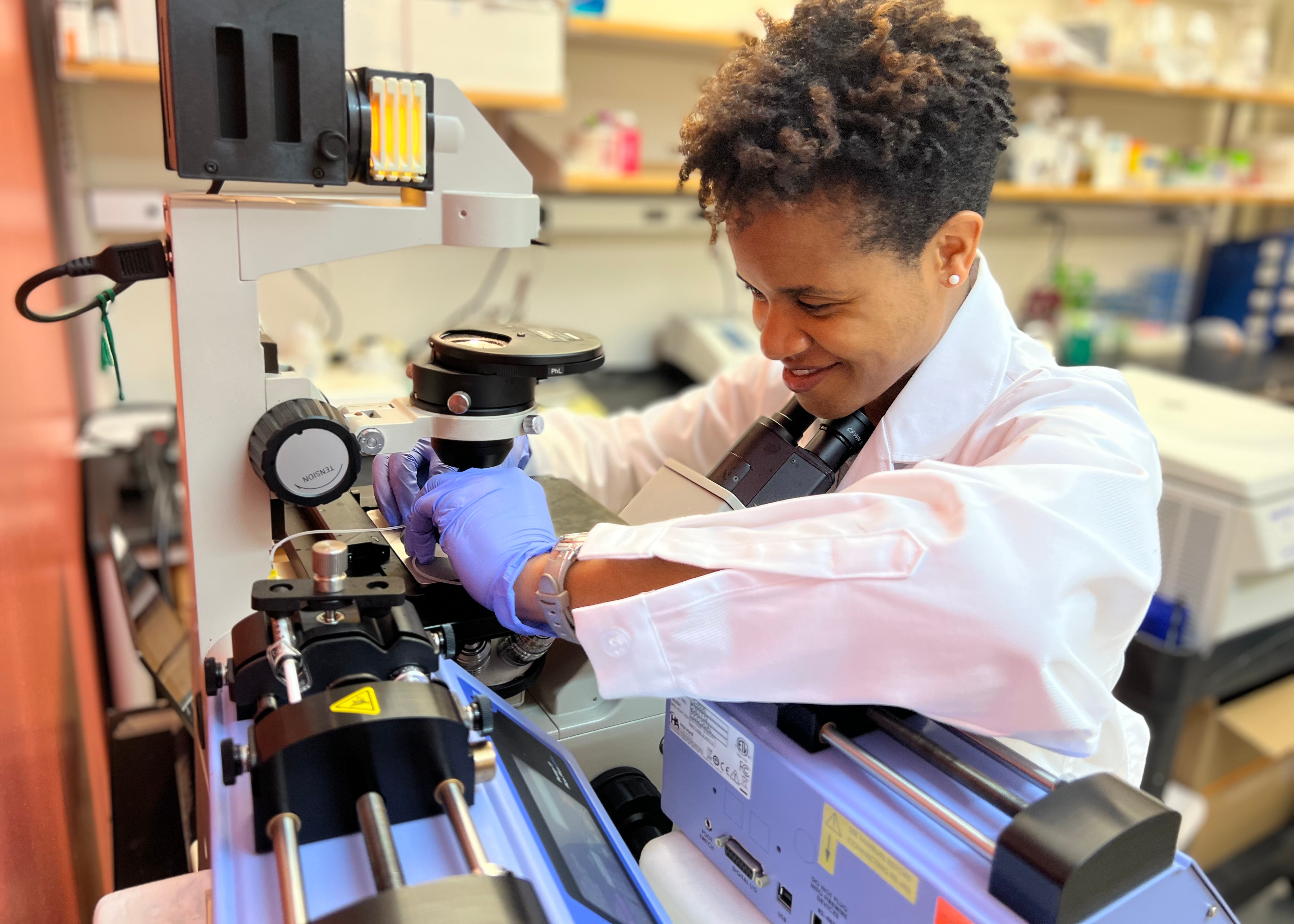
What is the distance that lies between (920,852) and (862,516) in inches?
9.7

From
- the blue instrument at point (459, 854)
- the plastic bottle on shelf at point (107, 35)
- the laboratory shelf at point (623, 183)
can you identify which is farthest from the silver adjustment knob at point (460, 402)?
the plastic bottle on shelf at point (107, 35)

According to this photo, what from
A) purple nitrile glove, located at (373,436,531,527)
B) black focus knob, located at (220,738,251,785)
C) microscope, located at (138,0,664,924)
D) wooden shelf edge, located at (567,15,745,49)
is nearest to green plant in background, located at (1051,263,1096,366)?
wooden shelf edge, located at (567,15,745,49)

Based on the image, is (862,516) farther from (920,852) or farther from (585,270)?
(585,270)

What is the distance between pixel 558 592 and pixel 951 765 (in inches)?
12.7

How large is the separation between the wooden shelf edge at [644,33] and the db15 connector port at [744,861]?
6.08 feet

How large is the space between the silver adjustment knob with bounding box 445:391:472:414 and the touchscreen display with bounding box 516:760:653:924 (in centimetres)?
28

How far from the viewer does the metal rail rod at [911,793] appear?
0.55 metres

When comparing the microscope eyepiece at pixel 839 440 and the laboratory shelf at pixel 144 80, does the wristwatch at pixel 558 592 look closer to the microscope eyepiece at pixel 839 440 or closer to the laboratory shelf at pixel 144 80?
the microscope eyepiece at pixel 839 440

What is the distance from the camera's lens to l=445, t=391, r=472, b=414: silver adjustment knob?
29.5 inches

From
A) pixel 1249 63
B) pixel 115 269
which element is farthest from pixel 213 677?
pixel 1249 63

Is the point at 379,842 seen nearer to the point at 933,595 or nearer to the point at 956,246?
the point at 933,595

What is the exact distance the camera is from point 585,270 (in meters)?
2.74

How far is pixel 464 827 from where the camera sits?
1.73 feet

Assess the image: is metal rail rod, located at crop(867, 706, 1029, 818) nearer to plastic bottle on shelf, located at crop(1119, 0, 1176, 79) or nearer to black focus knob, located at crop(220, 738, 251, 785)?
black focus knob, located at crop(220, 738, 251, 785)
